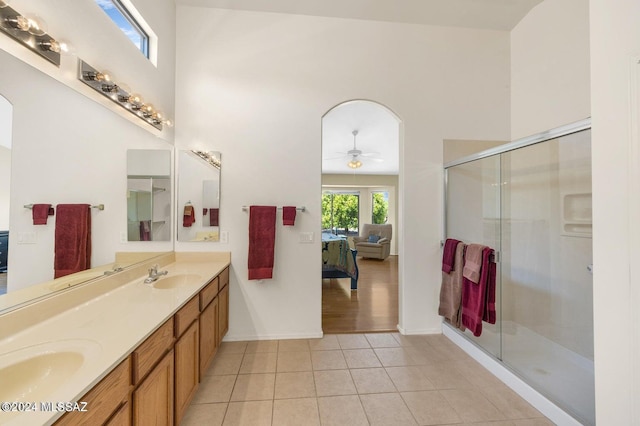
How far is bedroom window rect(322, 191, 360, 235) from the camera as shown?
882 cm

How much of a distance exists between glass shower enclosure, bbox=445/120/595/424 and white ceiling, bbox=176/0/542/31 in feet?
4.76

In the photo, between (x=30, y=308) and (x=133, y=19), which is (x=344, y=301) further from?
(x=133, y=19)

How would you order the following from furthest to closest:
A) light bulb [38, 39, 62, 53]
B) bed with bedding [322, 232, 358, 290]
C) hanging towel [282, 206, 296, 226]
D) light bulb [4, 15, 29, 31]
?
bed with bedding [322, 232, 358, 290] < hanging towel [282, 206, 296, 226] < light bulb [38, 39, 62, 53] < light bulb [4, 15, 29, 31]

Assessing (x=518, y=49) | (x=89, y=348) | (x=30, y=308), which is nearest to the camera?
(x=89, y=348)

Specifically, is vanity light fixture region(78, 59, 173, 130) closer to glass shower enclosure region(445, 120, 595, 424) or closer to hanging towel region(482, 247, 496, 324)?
glass shower enclosure region(445, 120, 595, 424)

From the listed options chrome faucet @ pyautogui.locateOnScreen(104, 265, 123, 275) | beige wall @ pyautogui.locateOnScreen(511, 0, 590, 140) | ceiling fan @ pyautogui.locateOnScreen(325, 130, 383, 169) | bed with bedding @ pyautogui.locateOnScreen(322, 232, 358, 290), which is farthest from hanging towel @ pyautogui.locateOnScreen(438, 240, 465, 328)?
ceiling fan @ pyautogui.locateOnScreen(325, 130, 383, 169)

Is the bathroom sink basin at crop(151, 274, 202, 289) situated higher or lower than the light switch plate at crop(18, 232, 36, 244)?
lower

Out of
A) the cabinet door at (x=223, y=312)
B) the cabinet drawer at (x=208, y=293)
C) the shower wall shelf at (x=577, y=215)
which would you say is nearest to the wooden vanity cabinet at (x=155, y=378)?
the cabinet drawer at (x=208, y=293)

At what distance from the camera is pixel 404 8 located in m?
2.65

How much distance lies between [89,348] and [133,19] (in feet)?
8.08

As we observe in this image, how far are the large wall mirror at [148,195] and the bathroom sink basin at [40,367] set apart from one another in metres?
1.16

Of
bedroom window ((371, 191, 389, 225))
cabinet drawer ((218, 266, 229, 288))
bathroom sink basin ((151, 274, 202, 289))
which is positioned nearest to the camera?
bathroom sink basin ((151, 274, 202, 289))

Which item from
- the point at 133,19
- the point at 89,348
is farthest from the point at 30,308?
the point at 133,19

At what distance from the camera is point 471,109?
295 cm
